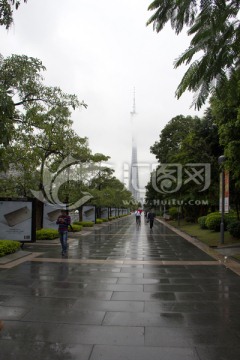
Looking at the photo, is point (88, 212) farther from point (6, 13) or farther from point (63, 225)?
point (6, 13)

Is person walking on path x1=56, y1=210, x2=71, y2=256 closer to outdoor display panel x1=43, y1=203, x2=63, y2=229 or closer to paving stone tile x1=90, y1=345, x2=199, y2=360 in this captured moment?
outdoor display panel x1=43, y1=203, x2=63, y2=229

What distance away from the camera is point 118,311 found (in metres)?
6.66

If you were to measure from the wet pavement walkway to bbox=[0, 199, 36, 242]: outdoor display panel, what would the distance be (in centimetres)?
392

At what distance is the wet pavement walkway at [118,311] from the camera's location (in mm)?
4848

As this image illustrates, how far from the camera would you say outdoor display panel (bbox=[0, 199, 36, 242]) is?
53.1ft

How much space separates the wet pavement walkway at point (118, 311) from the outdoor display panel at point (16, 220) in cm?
392

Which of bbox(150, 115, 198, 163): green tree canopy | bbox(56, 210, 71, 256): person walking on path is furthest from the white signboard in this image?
bbox(56, 210, 71, 256): person walking on path

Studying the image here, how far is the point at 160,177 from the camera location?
46.4m

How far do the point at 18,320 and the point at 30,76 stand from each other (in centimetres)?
748

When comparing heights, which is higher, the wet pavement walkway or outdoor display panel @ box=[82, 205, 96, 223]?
outdoor display panel @ box=[82, 205, 96, 223]

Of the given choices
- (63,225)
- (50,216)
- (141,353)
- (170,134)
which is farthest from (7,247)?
(170,134)

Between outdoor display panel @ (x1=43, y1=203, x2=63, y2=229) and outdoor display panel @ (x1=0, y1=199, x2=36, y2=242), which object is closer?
outdoor display panel @ (x1=0, y1=199, x2=36, y2=242)

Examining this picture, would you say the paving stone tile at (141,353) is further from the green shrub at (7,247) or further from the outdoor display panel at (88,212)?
the outdoor display panel at (88,212)

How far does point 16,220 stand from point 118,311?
1044cm
